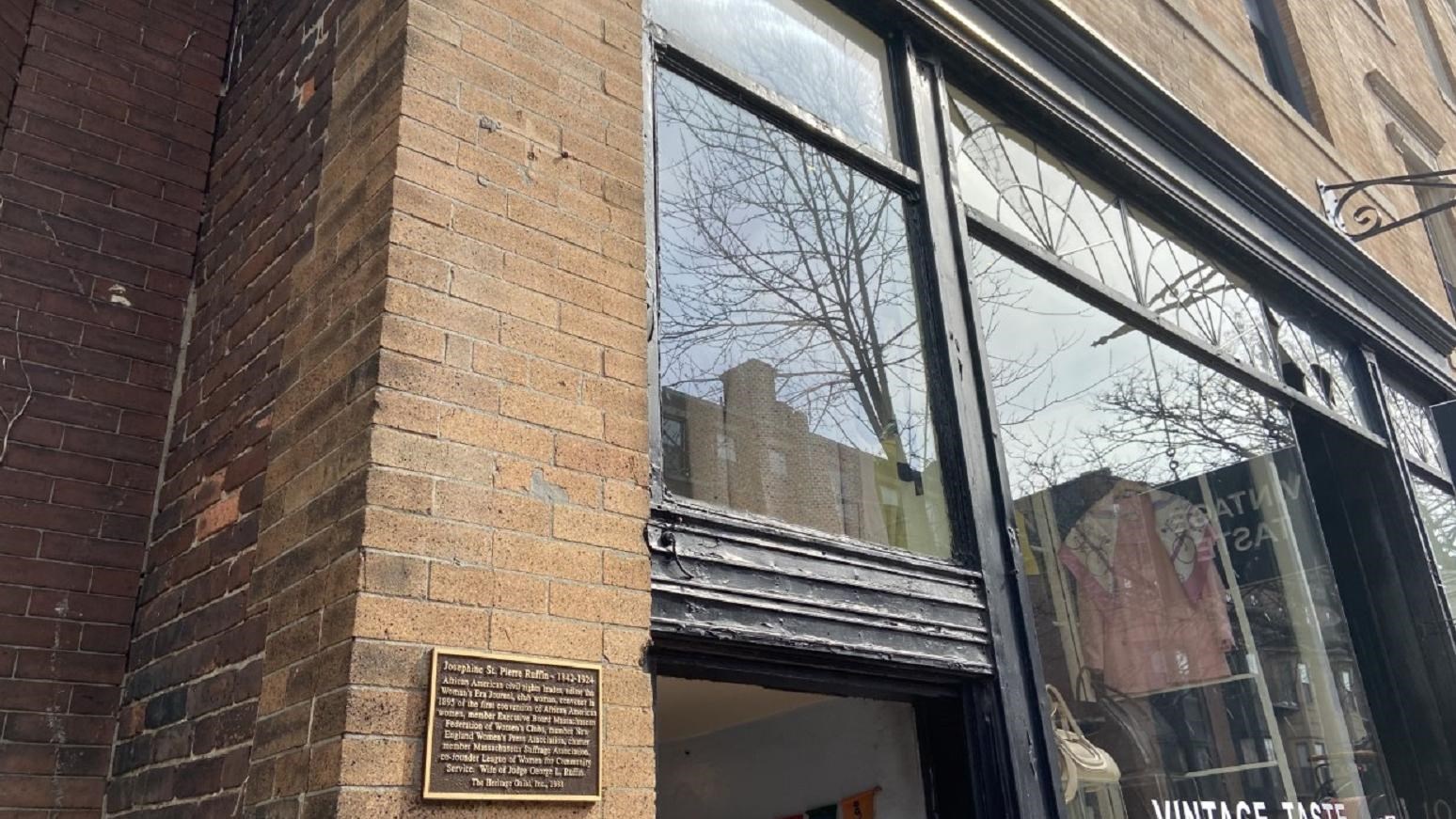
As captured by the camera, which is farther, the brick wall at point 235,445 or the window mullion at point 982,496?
the window mullion at point 982,496

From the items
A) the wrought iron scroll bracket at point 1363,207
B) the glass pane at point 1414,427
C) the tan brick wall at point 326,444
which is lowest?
the tan brick wall at point 326,444

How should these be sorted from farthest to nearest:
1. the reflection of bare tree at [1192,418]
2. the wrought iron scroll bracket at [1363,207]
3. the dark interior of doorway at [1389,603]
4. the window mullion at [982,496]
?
the wrought iron scroll bracket at [1363,207] < the dark interior of doorway at [1389,603] < the reflection of bare tree at [1192,418] < the window mullion at [982,496]

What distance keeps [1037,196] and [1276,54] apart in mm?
5707

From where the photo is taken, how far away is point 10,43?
3.55m

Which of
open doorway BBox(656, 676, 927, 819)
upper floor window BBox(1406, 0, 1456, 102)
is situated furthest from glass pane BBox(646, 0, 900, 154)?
upper floor window BBox(1406, 0, 1456, 102)

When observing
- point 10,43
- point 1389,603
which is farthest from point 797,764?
point 1389,603

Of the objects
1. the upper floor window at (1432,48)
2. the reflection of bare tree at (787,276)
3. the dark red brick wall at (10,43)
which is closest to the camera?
the dark red brick wall at (10,43)

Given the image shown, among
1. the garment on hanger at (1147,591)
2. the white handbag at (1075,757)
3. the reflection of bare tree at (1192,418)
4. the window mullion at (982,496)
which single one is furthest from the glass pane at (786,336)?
the reflection of bare tree at (1192,418)

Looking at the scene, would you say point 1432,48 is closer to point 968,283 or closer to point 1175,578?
point 1175,578

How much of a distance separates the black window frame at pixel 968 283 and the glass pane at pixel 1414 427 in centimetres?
248

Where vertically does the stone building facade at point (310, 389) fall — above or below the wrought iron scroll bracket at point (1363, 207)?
below

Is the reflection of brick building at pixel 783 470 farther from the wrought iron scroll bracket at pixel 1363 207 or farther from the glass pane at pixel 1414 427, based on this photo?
the glass pane at pixel 1414 427

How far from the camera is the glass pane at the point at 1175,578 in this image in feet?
16.3

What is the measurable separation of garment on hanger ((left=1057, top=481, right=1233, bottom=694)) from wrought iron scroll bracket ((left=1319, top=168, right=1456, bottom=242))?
3260 millimetres
